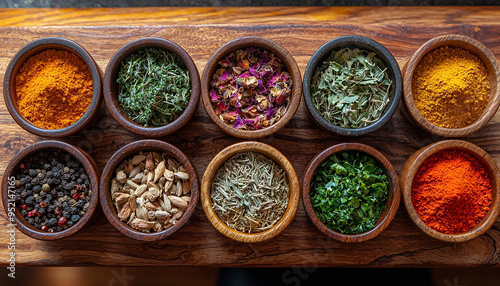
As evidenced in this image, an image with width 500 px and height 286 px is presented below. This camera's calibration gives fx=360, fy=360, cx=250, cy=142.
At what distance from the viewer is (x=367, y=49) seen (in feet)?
5.25

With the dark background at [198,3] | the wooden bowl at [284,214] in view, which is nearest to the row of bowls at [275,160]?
the wooden bowl at [284,214]

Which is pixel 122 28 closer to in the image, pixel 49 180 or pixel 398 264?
pixel 49 180

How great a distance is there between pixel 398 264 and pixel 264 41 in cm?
120

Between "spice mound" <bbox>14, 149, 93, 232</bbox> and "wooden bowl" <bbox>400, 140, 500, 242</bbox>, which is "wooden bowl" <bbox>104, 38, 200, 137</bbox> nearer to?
"spice mound" <bbox>14, 149, 93, 232</bbox>

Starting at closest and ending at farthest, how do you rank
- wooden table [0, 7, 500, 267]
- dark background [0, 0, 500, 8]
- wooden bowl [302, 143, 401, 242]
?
wooden bowl [302, 143, 401, 242], wooden table [0, 7, 500, 267], dark background [0, 0, 500, 8]

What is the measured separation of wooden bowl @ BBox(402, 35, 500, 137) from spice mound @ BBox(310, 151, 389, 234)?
261 millimetres

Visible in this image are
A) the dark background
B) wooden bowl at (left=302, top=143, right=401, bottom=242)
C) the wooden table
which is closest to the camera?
wooden bowl at (left=302, top=143, right=401, bottom=242)

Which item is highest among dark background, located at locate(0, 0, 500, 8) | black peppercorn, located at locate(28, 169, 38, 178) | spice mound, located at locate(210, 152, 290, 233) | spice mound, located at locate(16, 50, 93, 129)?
dark background, located at locate(0, 0, 500, 8)

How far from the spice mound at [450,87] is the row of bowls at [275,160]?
13 centimetres

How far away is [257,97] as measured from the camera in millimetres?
1591

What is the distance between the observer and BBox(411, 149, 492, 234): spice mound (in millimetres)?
1529

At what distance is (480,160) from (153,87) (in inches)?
57.6

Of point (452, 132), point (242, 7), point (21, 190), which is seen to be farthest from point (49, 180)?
point (452, 132)

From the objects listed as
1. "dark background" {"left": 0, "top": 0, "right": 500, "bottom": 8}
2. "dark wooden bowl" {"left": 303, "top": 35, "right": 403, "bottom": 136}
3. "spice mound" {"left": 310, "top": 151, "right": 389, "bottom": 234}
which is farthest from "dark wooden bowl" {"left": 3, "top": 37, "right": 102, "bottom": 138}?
"spice mound" {"left": 310, "top": 151, "right": 389, "bottom": 234}
